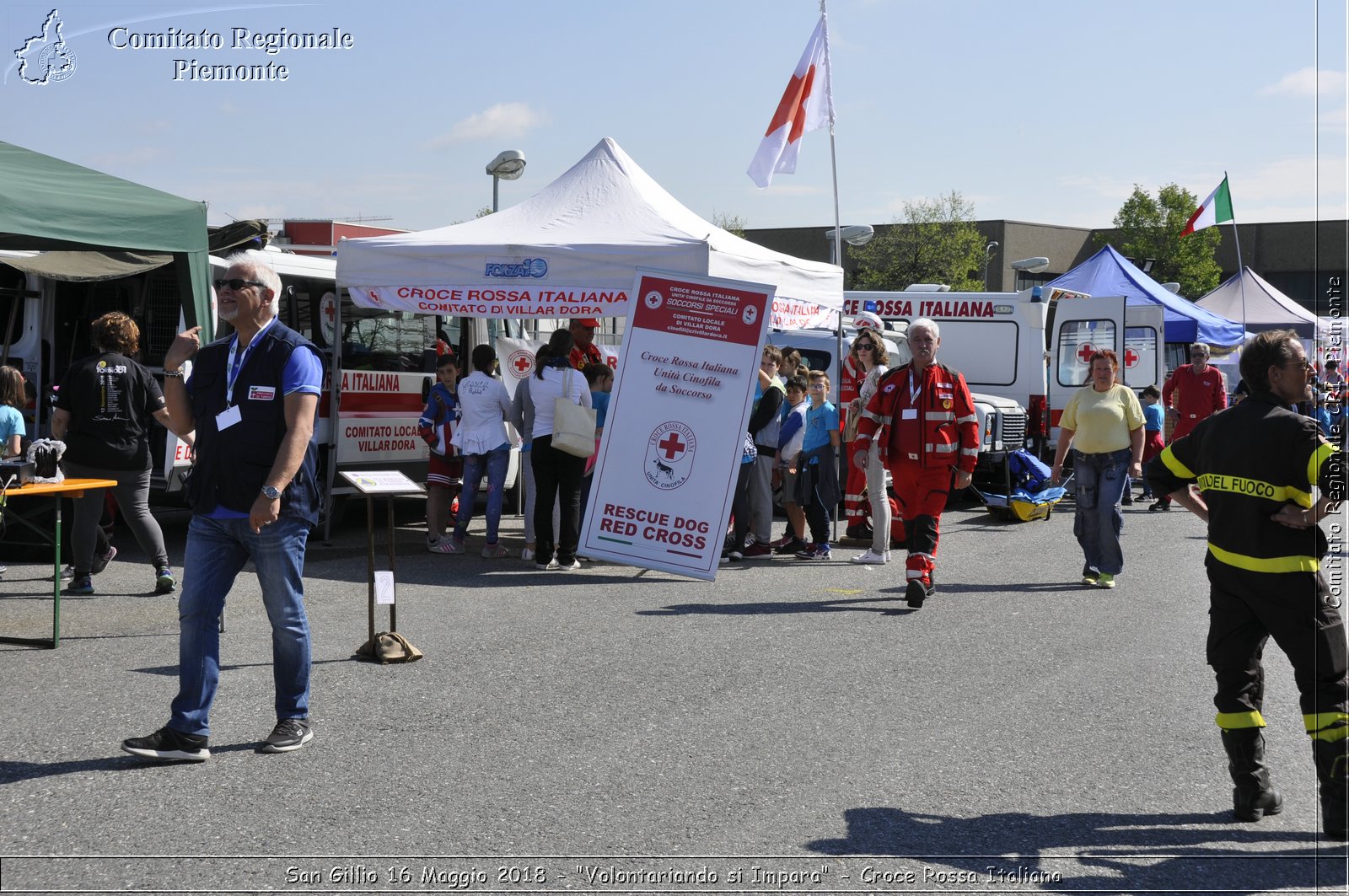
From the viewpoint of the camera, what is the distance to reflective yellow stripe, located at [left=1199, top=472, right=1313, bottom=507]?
451cm

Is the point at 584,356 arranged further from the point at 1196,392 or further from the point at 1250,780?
the point at 1196,392

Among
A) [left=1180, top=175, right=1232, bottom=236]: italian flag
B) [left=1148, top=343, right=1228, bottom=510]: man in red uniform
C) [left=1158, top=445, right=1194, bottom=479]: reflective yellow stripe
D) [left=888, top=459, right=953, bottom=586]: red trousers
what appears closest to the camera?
[left=1158, top=445, right=1194, bottom=479]: reflective yellow stripe

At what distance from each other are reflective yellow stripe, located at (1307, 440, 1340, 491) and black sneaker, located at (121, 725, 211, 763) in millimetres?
4271

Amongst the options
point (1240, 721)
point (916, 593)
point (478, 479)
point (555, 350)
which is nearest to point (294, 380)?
point (1240, 721)

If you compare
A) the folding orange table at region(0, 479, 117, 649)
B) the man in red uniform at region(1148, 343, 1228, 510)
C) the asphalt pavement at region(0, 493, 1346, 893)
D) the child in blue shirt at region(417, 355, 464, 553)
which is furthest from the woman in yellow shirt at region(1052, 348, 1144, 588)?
the folding orange table at region(0, 479, 117, 649)

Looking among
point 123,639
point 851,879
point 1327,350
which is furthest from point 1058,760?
point 123,639

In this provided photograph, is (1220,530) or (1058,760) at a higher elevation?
(1220,530)

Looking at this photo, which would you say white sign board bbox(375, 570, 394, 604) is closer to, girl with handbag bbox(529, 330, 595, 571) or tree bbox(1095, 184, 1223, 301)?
→ girl with handbag bbox(529, 330, 595, 571)

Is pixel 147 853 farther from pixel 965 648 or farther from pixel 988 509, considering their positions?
pixel 988 509

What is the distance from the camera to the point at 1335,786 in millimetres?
4410

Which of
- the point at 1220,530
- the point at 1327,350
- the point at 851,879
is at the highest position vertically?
the point at 1327,350

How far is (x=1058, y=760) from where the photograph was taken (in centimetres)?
529

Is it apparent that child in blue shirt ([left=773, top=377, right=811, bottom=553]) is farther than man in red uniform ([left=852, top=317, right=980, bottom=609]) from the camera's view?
Yes

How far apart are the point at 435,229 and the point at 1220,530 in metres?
8.17
